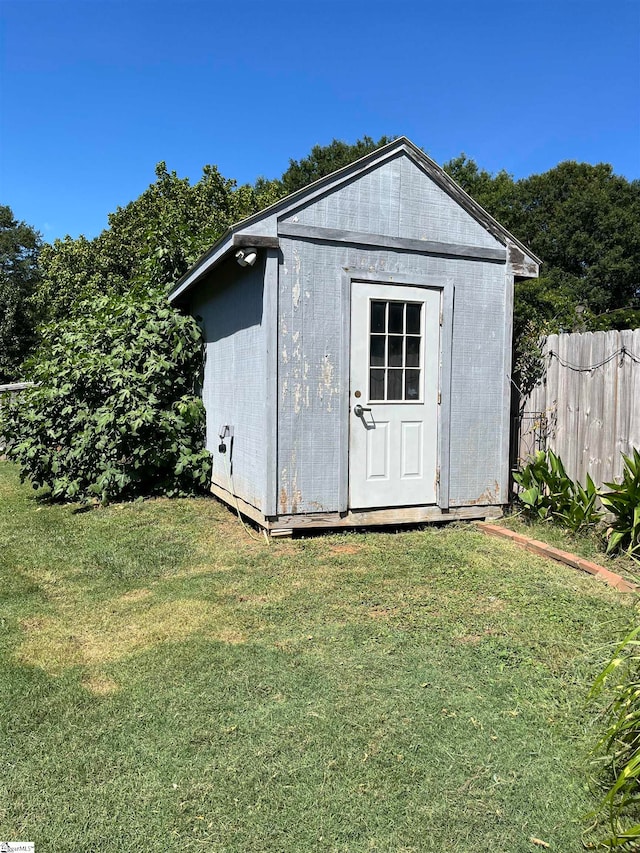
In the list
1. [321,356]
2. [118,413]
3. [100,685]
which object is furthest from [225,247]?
[100,685]

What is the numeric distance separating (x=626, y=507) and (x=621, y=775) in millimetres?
3235

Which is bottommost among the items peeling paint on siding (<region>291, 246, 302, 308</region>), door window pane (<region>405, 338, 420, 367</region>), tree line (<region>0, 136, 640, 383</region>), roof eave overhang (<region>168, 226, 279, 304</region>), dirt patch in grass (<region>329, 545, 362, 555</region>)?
dirt patch in grass (<region>329, 545, 362, 555</region>)

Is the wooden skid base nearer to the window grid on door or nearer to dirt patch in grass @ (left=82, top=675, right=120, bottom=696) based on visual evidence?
the window grid on door

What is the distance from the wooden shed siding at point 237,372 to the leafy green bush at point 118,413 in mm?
327

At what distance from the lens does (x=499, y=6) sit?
7504mm

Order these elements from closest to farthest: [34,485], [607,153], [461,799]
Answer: [461,799]
[34,485]
[607,153]

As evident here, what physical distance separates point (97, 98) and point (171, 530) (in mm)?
7827

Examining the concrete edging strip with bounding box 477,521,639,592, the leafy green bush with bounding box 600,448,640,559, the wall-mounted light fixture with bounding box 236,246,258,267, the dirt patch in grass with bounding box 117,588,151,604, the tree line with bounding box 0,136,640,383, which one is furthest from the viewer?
the tree line with bounding box 0,136,640,383

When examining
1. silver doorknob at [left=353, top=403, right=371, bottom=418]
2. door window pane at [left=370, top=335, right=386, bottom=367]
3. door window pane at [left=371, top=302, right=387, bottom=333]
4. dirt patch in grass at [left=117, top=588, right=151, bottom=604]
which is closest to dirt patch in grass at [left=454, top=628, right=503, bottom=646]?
dirt patch in grass at [left=117, top=588, right=151, bottom=604]

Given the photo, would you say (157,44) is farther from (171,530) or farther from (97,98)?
(171,530)

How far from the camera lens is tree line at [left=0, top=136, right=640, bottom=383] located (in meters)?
19.1

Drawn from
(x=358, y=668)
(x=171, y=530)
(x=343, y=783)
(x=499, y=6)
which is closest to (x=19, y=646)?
(x=358, y=668)

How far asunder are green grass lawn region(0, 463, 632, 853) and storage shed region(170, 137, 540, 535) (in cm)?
89

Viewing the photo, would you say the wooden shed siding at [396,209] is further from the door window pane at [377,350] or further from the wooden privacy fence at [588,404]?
the wooden privacy fence at [588,404]
